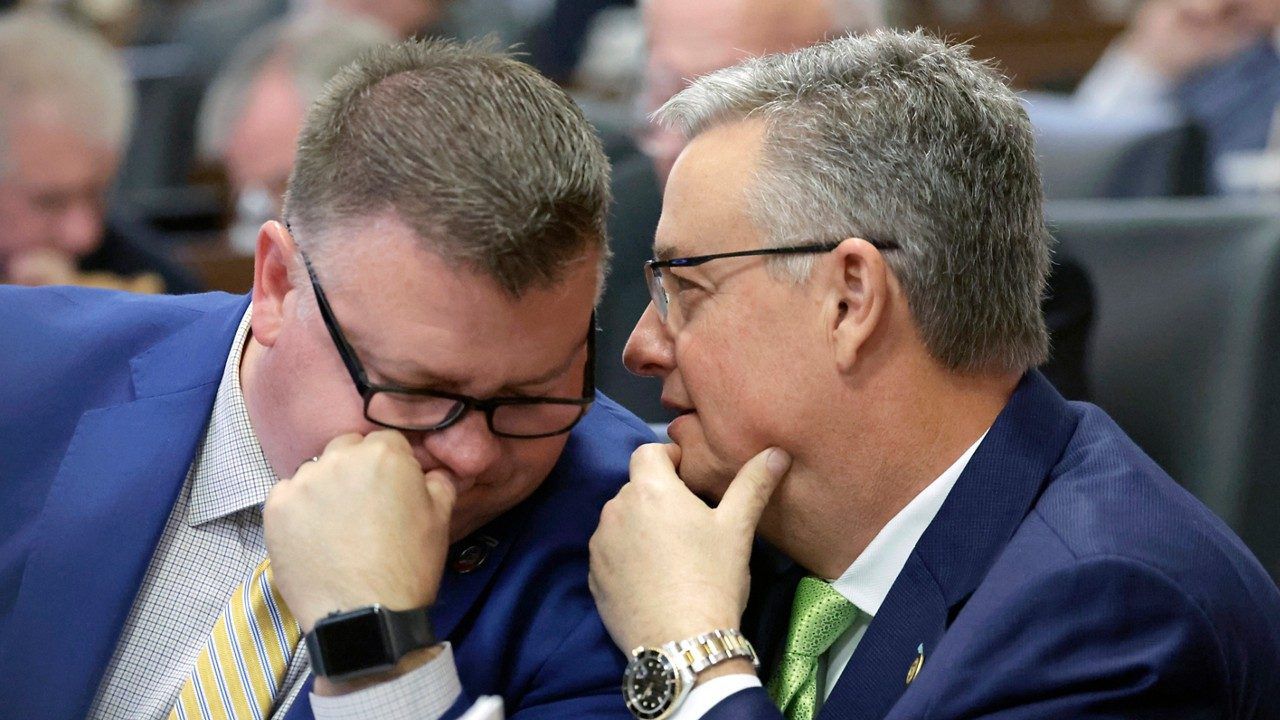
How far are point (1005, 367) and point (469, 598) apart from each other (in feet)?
2.13

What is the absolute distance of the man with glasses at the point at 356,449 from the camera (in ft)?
4.63

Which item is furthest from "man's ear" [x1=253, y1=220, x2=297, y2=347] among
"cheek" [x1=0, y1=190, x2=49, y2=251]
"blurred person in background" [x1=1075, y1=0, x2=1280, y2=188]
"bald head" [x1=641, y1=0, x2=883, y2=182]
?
"blurred person in background" [x1=1075, y1=0, x2=1280, y2=188]

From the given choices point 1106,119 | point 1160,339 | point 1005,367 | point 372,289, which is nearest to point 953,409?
point 1005,367

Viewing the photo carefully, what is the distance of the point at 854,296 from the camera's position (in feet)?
5.17

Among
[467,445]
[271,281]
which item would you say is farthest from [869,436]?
[271,281]

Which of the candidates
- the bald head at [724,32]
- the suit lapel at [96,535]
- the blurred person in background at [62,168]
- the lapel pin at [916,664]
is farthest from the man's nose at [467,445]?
the blurred person in background at [62,168]

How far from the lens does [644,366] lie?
173 centimetres

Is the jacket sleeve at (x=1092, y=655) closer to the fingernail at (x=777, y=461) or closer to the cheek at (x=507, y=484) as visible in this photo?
the fingernail at (x=777, y=461)

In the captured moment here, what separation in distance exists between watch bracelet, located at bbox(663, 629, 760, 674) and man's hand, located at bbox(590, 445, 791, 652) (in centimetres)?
1

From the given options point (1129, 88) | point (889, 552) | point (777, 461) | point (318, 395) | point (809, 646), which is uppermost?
point (318, 395)

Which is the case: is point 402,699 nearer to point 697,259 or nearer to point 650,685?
point 650,685

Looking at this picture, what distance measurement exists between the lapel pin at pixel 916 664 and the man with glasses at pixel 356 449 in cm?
31

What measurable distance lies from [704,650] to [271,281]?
60 centimetres

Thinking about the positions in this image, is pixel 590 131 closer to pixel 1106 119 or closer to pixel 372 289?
pixel 372 289
